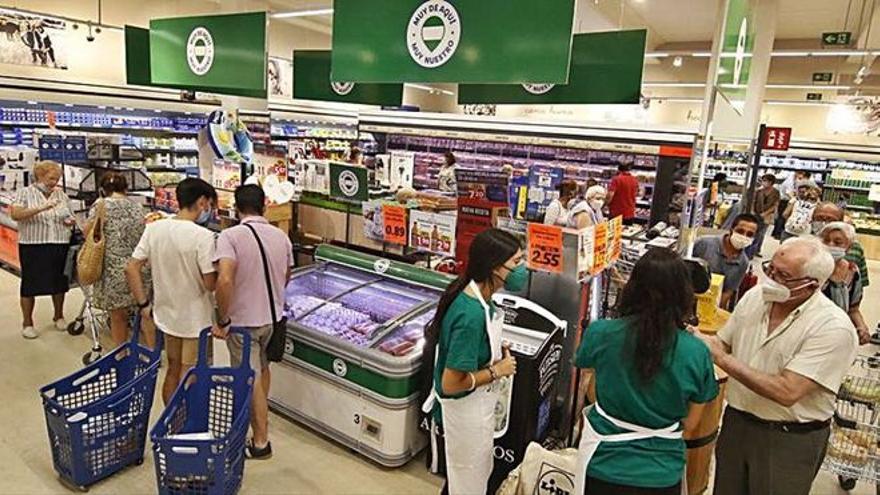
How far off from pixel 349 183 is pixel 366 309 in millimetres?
1259

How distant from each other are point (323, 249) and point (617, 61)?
9.57 ft

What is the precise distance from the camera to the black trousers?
1.94 meters

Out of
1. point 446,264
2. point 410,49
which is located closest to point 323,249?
point 446,264

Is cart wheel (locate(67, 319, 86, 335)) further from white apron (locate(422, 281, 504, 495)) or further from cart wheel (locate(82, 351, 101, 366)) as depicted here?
white apron (locate(422, 281, 504, 495))

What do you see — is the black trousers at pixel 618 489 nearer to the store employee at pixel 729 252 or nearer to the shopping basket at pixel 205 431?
the shopping basket at pixel 205 431

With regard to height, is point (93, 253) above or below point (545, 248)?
below

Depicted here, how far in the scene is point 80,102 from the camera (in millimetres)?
10211

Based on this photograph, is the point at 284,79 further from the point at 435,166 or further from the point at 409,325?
the point at 409,325

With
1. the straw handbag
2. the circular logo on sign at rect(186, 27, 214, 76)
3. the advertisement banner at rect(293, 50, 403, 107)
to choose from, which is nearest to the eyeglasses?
the straw handbag

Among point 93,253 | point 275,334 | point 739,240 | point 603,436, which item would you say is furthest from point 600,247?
point 93,253

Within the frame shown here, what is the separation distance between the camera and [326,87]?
7.20 m

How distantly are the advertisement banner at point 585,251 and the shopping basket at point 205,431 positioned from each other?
6.69 feet

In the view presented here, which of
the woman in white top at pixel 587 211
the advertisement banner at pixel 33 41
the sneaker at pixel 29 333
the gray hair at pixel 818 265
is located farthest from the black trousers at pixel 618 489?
the advertisement banner at pixel 33 41

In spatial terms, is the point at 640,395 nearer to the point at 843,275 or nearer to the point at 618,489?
the point at 618,489
